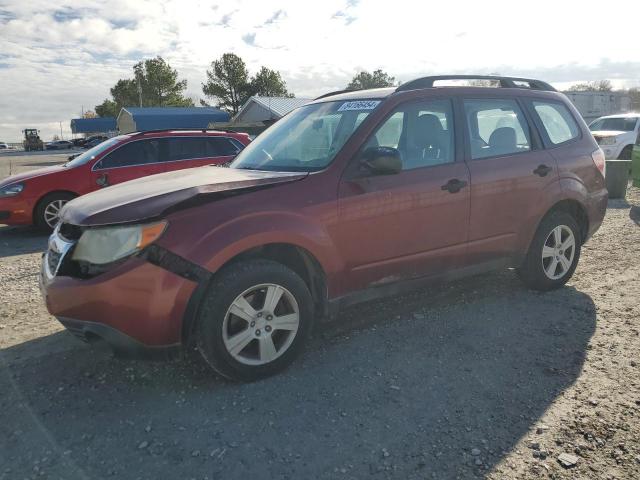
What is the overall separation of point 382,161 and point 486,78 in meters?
1.81

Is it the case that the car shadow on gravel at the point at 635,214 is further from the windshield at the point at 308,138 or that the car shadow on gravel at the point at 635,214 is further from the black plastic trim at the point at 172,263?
the black plastic trim at the point at 172,263

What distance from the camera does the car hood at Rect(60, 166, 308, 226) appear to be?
287 centimetres

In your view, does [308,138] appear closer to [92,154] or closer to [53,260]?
[53,260]

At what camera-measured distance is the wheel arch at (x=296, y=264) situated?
9.79 feet

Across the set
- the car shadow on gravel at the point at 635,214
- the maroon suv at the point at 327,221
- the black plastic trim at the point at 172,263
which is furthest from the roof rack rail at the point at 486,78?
the car shadow on gravel at the point at 635,214

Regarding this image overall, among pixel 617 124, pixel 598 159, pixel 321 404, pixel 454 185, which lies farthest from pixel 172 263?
pixel 617 124

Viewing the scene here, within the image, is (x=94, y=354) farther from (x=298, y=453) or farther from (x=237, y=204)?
(x=298, y=453)

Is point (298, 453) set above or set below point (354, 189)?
below

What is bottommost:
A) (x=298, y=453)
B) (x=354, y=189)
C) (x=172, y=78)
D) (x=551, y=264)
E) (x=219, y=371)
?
(x=298, y=453)

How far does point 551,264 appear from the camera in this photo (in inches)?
181

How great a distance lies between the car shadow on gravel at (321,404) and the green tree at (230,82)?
73.6m

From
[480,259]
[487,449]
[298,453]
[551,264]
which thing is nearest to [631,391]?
[487,449]

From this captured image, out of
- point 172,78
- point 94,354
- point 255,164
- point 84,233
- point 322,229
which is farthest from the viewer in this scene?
point 172,78

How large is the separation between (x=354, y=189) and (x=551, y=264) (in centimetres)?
234
